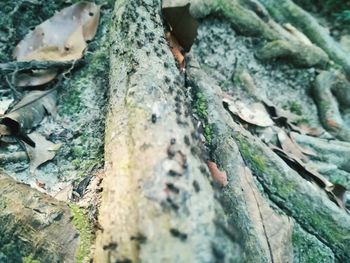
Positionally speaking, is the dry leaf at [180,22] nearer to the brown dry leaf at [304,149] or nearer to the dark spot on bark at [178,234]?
the brown dry leaf at [304,149]

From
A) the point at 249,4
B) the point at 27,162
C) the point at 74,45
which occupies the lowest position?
the point at 27,162

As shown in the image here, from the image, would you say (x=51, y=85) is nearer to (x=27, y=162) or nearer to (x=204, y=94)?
(x=27, y=162)

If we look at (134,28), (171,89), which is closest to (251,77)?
(134,28)

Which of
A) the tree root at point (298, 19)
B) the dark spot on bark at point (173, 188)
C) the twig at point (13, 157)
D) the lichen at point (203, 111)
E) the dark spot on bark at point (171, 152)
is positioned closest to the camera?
the dark spot on bark at point (173, 188)

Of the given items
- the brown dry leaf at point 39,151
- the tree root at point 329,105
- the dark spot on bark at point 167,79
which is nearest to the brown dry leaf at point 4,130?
the brown dry leaf at point 39,151

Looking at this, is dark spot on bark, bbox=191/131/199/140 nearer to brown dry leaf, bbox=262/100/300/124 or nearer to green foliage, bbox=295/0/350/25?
brown dry leaf, bbox=262/100/300/124

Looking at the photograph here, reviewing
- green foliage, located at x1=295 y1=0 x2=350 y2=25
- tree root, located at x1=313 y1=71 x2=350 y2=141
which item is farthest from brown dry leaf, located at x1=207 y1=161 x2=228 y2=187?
green foliage, located at x1=295 y1=0 x2=350 y2=25
